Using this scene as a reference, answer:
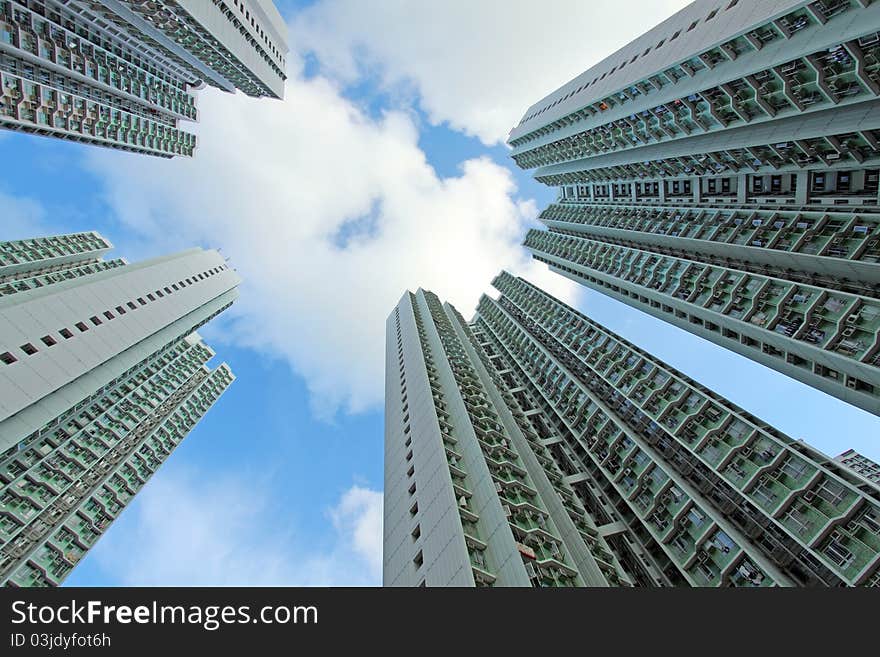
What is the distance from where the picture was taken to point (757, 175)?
163 ft

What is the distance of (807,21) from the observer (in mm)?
33812

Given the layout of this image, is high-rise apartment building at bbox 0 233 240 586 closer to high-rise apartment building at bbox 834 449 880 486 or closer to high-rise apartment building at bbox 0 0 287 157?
high-rise apartment building at bbox 0 0 287 157

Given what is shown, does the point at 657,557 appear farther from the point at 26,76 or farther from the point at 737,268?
the point at 26,76

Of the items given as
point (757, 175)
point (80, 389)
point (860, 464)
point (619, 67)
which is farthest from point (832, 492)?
point (860, 464)

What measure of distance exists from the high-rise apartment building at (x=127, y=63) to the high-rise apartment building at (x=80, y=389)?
2318 cm

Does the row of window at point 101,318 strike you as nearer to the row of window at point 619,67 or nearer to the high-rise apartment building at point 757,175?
the high-rise apartment building at point 757,175

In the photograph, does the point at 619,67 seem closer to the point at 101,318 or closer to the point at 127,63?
the point at 101,318

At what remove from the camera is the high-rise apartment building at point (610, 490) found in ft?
98.5

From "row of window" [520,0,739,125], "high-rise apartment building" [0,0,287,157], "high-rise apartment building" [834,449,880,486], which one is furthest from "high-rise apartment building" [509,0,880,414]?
"high-rise apartment building" [0,0,287,157]

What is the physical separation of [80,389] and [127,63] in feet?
211

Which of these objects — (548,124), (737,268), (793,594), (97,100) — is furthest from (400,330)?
(793,594)

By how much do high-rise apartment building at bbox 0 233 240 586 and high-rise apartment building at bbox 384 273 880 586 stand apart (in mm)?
34885

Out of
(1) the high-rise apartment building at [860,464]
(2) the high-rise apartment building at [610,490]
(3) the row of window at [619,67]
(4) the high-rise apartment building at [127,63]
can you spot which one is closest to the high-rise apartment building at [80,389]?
(4) the high-rise apartment building at [127,63]

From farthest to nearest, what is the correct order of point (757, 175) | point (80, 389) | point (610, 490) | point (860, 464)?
point (860, 464) → point (610, 490) → point (757, 175) → point (80, 389)
